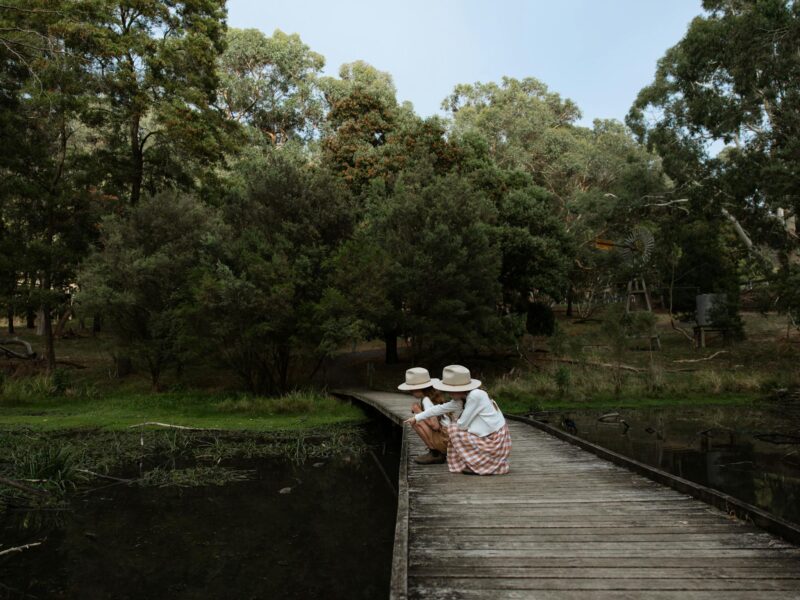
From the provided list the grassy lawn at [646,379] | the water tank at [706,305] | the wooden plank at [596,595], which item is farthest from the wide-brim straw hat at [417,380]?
the water tank at [706,305]

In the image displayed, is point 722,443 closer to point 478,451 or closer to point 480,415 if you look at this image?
point 478,451

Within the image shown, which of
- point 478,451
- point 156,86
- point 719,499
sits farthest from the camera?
point 156,86

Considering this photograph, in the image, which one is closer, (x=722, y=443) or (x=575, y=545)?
(x=575, y=545)

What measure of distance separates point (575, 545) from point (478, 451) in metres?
2.45

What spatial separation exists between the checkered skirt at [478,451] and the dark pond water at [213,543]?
142cm

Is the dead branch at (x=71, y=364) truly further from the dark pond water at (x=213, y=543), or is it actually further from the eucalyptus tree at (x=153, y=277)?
the dark pond water at (x=213, y=543)

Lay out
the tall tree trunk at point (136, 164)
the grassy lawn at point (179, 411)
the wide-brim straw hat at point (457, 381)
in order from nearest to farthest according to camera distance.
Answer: the wide-brim straw hat at point (457, 381) < the grassy lawn at point (179, 411) < the tall tree trunk at point (136, 164)

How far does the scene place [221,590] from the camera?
5.94 meters

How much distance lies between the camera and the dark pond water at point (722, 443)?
9789 mm

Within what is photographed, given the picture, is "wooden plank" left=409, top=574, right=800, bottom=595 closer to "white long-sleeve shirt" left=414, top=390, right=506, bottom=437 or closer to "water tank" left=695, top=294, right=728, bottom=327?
"white long-sleeve shirt" left=414, top=390, right=506, bottom=437

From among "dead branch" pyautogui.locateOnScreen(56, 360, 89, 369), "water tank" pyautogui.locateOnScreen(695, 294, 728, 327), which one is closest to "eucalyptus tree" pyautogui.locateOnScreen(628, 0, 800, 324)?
"water tank" pyautogui.locateOnScreen(695, 294, 728, 327)

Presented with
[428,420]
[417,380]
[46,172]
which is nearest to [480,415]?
[428,420]

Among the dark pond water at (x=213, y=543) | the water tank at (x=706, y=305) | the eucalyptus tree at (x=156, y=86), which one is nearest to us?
the dark pond water at (x=213, y=543)

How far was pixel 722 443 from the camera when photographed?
42.9ft
